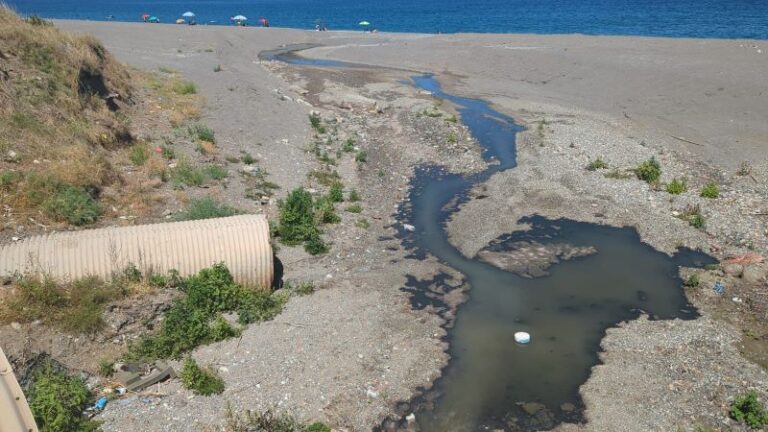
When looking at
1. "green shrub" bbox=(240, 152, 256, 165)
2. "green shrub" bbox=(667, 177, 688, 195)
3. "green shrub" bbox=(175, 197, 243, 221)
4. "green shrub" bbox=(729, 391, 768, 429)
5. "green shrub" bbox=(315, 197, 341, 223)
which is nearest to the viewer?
"green shrub" bbox=(729, 391, 768, 429)

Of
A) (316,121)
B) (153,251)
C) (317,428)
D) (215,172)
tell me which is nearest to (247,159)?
(215,172)

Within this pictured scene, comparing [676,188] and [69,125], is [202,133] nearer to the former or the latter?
[69,125]

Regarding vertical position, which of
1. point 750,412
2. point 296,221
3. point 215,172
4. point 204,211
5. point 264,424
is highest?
point 215,172

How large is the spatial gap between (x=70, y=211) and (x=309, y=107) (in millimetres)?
20294

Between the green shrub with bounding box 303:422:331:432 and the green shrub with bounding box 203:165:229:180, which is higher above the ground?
the green shrub with bounding box 203:165:229:180

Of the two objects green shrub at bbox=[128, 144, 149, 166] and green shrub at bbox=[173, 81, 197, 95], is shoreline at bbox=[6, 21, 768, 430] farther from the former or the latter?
green shrub at bbox=[128, 144, 149, 166]

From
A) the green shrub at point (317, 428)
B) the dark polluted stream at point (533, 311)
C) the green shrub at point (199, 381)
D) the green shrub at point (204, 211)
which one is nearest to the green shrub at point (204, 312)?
the green shrub at point (199, 381)

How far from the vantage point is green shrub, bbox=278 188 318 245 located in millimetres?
16094

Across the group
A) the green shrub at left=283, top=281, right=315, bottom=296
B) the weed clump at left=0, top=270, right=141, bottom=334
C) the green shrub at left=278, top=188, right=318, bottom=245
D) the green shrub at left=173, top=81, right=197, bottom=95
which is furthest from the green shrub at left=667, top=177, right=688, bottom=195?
the green shrub at left=173, top=81, right=197, bottom=95

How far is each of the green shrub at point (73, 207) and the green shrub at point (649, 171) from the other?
1947cm

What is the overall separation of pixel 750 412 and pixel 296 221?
12287mm

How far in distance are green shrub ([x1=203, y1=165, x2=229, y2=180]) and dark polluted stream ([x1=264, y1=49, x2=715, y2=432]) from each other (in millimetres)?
6766

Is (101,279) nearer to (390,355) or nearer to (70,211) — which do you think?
(70,211)

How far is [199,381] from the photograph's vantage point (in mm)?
10023
